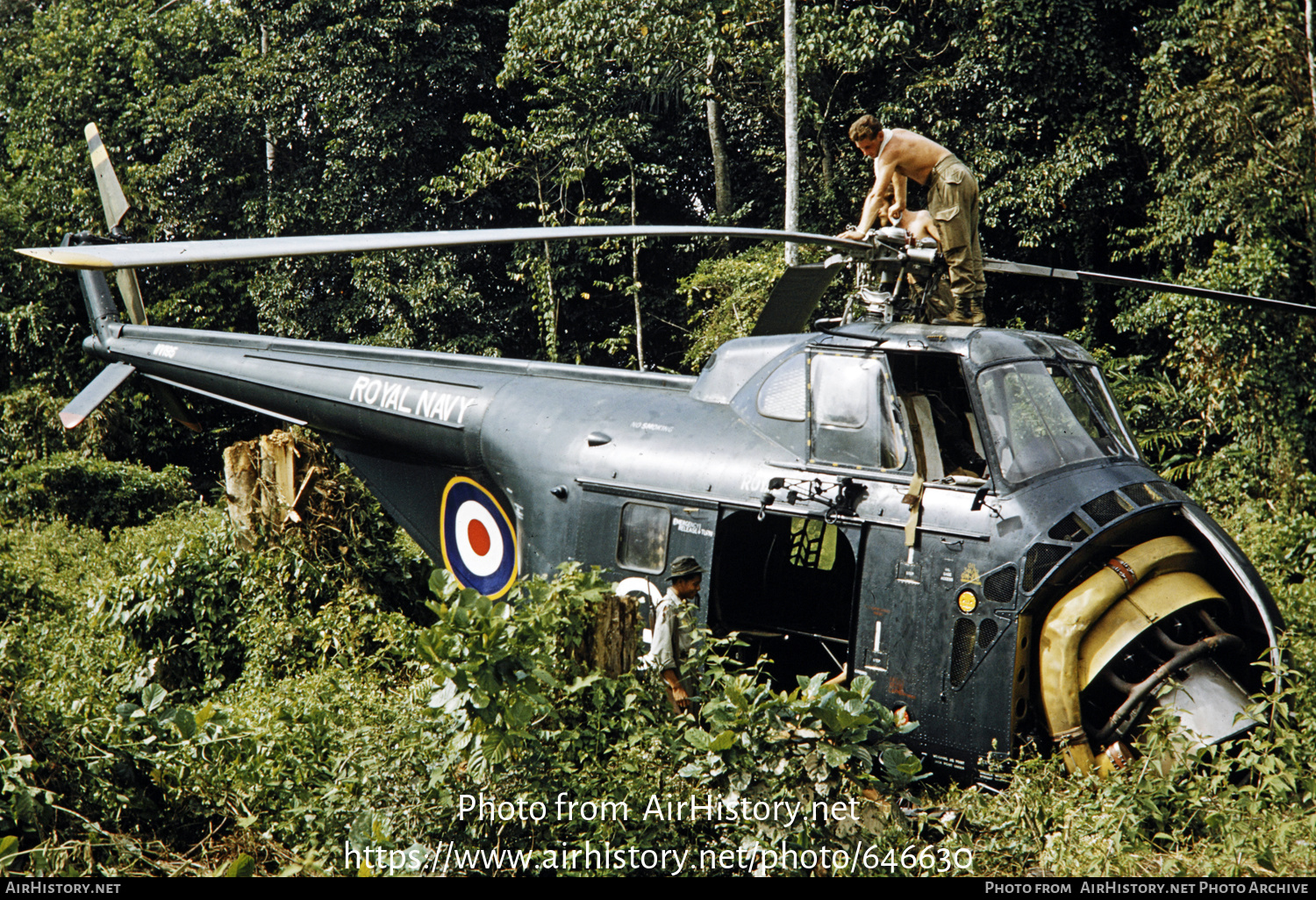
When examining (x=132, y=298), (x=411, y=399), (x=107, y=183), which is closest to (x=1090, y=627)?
(x=411, y=399)

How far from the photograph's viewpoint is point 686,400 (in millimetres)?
7453

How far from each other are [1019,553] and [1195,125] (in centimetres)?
1159

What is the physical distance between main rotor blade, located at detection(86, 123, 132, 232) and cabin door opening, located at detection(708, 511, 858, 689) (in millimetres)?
8015

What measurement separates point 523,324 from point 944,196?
57.1 ft

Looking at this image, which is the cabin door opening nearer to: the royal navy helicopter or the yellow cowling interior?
the royal navy helicopter

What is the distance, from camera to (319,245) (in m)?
6.04

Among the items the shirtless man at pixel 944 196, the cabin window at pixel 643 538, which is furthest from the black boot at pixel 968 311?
the cabin window at pixel 643 538

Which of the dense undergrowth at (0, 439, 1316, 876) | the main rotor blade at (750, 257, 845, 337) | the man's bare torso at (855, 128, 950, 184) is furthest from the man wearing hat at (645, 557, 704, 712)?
the man's bare torso at (855, 128, 950, 184)

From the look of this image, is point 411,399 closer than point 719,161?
Yes

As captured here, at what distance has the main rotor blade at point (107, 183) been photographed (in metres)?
11.0

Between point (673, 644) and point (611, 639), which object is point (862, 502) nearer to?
point (673, 644)

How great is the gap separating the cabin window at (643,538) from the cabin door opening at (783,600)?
1.72ft

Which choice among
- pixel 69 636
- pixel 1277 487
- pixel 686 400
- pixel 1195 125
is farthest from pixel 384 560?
pixel 1195 125
